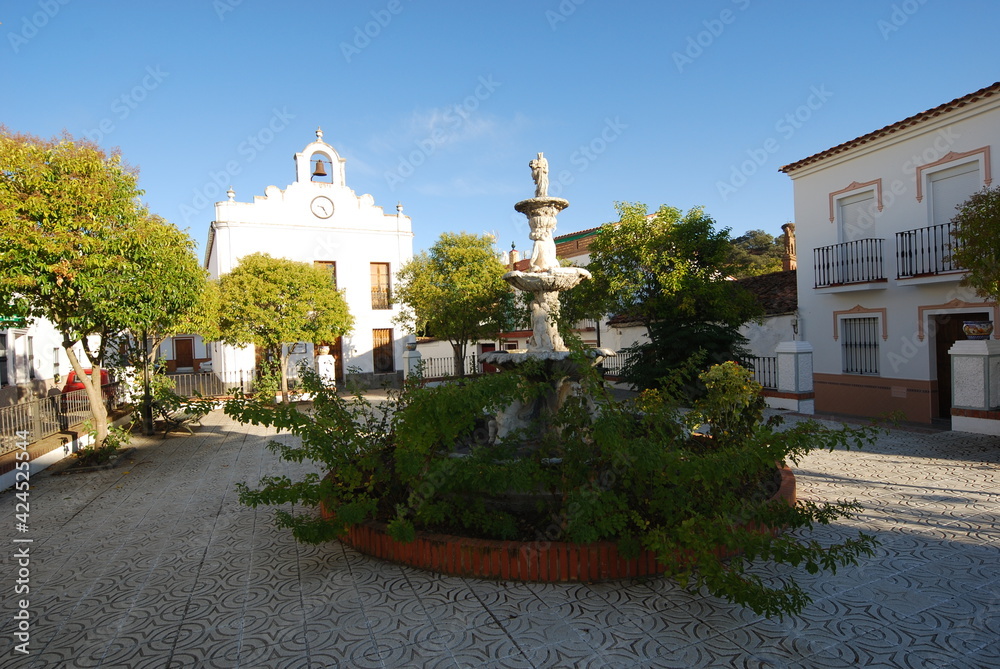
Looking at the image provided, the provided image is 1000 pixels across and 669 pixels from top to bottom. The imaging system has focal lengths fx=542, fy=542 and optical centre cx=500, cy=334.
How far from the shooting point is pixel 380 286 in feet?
74.2

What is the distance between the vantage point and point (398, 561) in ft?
14.3

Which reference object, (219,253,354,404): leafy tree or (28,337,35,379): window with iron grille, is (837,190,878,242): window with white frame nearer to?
(219,253,354,404): leafy tree

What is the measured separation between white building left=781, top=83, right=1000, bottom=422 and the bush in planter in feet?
28.8

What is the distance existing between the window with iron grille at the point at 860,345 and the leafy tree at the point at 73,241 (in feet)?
45.0

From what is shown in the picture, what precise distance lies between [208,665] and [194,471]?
5.73 m

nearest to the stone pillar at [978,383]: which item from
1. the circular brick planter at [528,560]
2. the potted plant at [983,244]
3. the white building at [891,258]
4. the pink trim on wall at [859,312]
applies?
the potted plant at [983,244]

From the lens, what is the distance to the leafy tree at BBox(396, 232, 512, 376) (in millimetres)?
17250

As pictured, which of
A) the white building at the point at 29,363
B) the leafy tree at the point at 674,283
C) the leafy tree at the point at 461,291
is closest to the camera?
the leafy tree at the point at 674,283

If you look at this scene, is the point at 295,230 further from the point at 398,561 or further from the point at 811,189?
the point at 398,561

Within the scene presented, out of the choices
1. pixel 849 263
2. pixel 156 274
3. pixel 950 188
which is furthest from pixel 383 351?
pixel 950 188

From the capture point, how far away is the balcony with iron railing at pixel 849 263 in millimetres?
11477

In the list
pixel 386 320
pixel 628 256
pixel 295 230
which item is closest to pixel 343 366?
pixel 386 320

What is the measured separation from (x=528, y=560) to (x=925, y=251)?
36.1 feet

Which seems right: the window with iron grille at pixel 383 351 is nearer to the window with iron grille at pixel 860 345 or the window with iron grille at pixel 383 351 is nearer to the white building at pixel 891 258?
the white building at pixel 891 258
